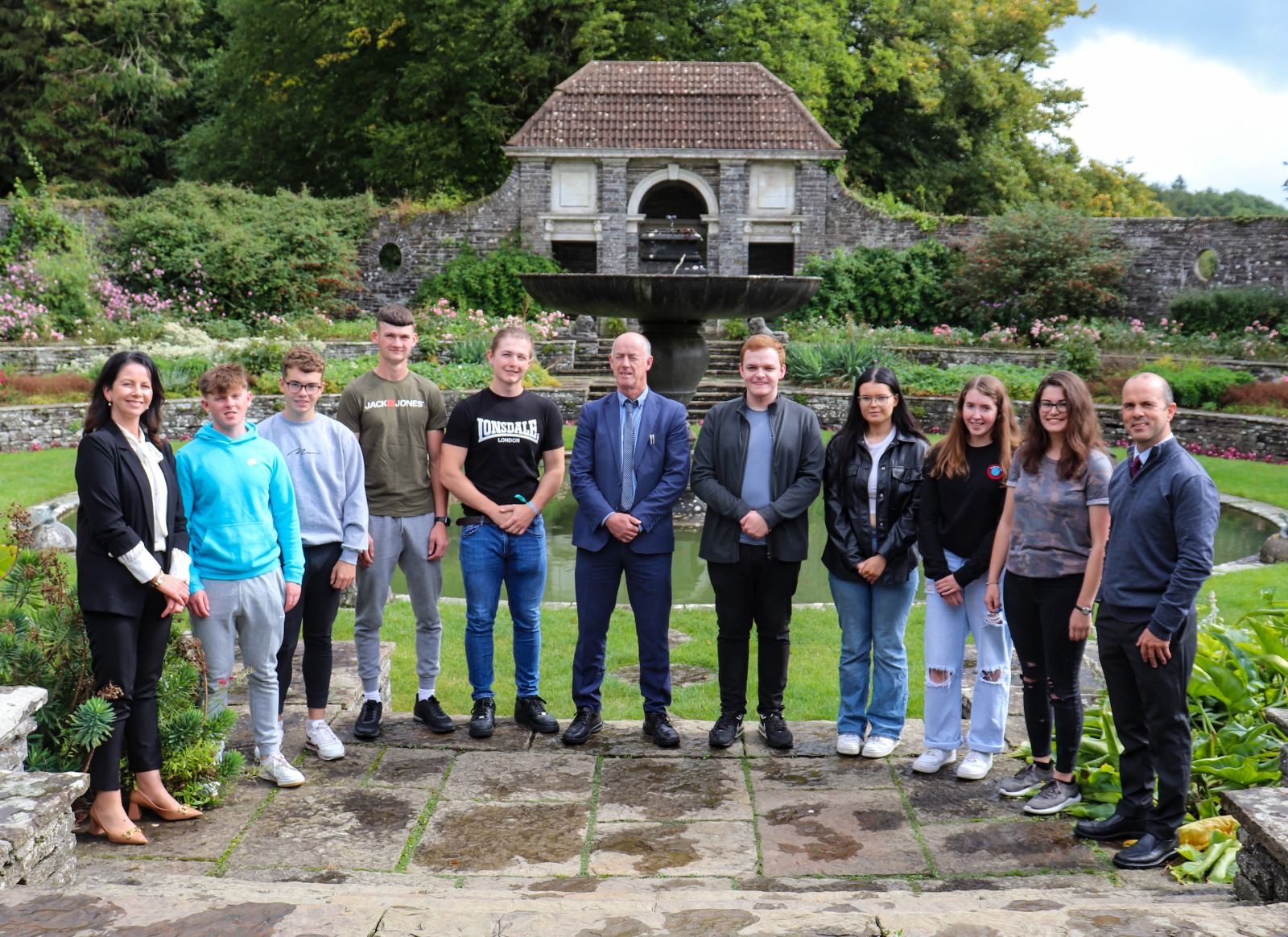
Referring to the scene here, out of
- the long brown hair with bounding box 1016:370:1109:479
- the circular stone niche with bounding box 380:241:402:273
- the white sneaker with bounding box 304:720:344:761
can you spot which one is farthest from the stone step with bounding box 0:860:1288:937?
the circular stone niche with bounding box 380:241:402:273

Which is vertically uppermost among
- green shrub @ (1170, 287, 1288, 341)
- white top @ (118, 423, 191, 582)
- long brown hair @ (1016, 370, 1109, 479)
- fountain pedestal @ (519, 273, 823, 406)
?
green shrub @ (1170, 287, 1288, 341)

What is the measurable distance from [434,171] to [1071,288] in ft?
44.5

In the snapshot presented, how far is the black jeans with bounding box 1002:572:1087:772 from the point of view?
3.87m

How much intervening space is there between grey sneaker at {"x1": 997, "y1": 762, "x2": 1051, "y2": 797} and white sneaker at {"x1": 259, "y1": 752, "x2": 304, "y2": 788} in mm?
2566

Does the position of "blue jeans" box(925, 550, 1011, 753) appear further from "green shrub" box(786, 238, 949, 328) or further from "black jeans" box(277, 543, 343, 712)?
"green shrub" box(786, 238, 949, 328)

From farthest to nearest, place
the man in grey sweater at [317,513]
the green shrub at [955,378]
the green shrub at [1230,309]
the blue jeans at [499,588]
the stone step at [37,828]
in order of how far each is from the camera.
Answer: the green shrub at [1230,309]
the green shrub at [955,378]
the blue jeans at [499,588]
the man in grey sweater at [317,513]
the stone step at [37,828]

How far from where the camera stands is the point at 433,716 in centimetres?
460

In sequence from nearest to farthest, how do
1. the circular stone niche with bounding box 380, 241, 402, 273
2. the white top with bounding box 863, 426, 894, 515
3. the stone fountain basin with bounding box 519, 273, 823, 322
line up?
1. the white top with bounding box 863, 426, 894, 515
2. the stone fountain basin with bounding box 519, 273, 823, 322
3. the circular stone niche with bounding box 380, 241, 402, 273

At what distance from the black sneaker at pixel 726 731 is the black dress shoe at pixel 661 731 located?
15 cm

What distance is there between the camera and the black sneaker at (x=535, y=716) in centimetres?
463

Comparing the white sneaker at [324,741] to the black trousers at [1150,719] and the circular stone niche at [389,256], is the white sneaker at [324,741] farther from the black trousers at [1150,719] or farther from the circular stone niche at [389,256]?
the circular stone niche at [389,256]

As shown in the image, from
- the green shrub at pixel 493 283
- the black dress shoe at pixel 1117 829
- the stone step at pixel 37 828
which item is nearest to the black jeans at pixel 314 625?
the stone step at pixel 37 828

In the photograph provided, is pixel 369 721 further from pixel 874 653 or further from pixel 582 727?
pixel 874 653

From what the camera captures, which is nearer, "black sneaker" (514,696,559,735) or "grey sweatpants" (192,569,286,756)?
"grey sweatpants" (192,569,286,756)
